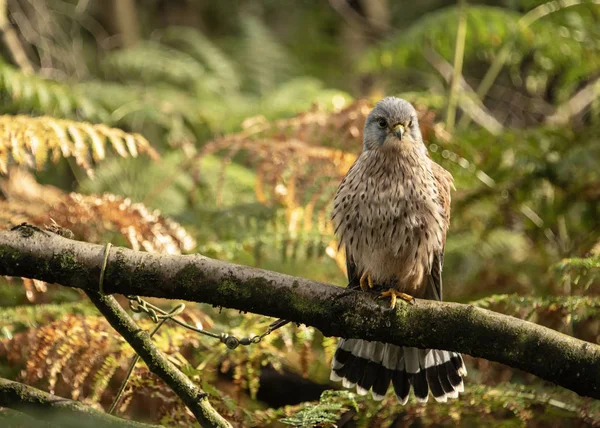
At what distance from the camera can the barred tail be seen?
301 centimetres

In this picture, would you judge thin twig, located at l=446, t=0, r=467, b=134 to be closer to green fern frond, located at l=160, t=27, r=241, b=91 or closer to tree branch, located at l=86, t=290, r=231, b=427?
green fern frond, located at l=160, t=27, r=241, b=91

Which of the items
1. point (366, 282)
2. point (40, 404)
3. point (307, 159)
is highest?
point (307, 159)

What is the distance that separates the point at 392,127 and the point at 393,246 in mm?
592

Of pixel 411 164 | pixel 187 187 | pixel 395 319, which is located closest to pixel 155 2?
pixel 187 187

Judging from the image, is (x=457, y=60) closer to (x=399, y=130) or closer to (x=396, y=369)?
(x=399, y=130)

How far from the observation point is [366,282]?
321 centimetres

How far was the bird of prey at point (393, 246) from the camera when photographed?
3023 millimetres

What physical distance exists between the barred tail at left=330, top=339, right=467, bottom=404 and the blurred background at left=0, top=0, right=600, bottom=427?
132 mm

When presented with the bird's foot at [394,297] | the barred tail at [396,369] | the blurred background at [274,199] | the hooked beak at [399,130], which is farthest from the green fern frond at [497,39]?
the bird's foot at [394,297]

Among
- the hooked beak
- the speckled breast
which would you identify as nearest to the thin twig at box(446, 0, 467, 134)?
the hooked beak

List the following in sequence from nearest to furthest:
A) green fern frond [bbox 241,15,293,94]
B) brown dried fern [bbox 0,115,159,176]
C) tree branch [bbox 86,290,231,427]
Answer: tree branch [bbox 86,290,231,427] → brown dried fern [bbox 0,115,159,176] → green fern frond [bbox 241,15,293,94]

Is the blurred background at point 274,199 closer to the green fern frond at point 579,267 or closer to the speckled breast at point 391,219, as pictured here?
the green fern frond at point 579,267

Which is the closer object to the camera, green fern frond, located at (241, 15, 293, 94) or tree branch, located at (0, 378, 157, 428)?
tree branch, located at (0, 378, 157, 428)

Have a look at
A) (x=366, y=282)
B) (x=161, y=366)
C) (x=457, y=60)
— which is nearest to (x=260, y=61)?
(x=457, y=60)
